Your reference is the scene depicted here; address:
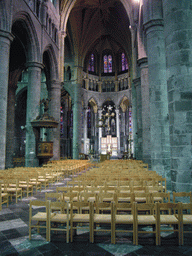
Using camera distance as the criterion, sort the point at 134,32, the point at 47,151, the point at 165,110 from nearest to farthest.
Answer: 1. the point at 165,110
2. the point at 47,151
3. the point at 134,32

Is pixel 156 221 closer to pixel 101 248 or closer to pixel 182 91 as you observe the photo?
pixel 101 248

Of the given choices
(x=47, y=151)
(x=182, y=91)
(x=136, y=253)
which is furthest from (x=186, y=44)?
(x=47, y=151)

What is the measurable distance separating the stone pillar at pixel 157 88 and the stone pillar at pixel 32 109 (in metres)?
10.5

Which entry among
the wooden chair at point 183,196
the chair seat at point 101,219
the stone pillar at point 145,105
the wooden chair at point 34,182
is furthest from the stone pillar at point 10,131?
the chair seat at point 101,219

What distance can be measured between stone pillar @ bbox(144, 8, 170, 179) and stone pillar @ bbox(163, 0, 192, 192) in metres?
3.84

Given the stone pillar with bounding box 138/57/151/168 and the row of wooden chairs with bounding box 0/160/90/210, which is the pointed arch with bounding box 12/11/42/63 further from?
the row of wooden chairs with bounding box 0/160/90/210

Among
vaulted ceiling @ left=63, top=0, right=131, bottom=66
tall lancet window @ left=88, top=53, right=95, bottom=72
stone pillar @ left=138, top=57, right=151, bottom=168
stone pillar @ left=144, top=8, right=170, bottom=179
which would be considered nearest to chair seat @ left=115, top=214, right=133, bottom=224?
stone pillar @ left=144, top=8, right=170, bottom=179

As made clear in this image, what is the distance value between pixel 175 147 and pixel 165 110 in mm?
4847

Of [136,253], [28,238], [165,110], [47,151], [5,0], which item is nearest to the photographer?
[136,253]

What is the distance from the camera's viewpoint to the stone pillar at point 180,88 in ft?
21.6

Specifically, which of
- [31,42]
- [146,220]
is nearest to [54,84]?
[31,42]

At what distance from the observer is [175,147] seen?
679 cm

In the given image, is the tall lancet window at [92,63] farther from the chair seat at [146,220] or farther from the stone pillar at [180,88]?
the chair seat at [146,220]

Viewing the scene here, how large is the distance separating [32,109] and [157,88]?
11.1 m
